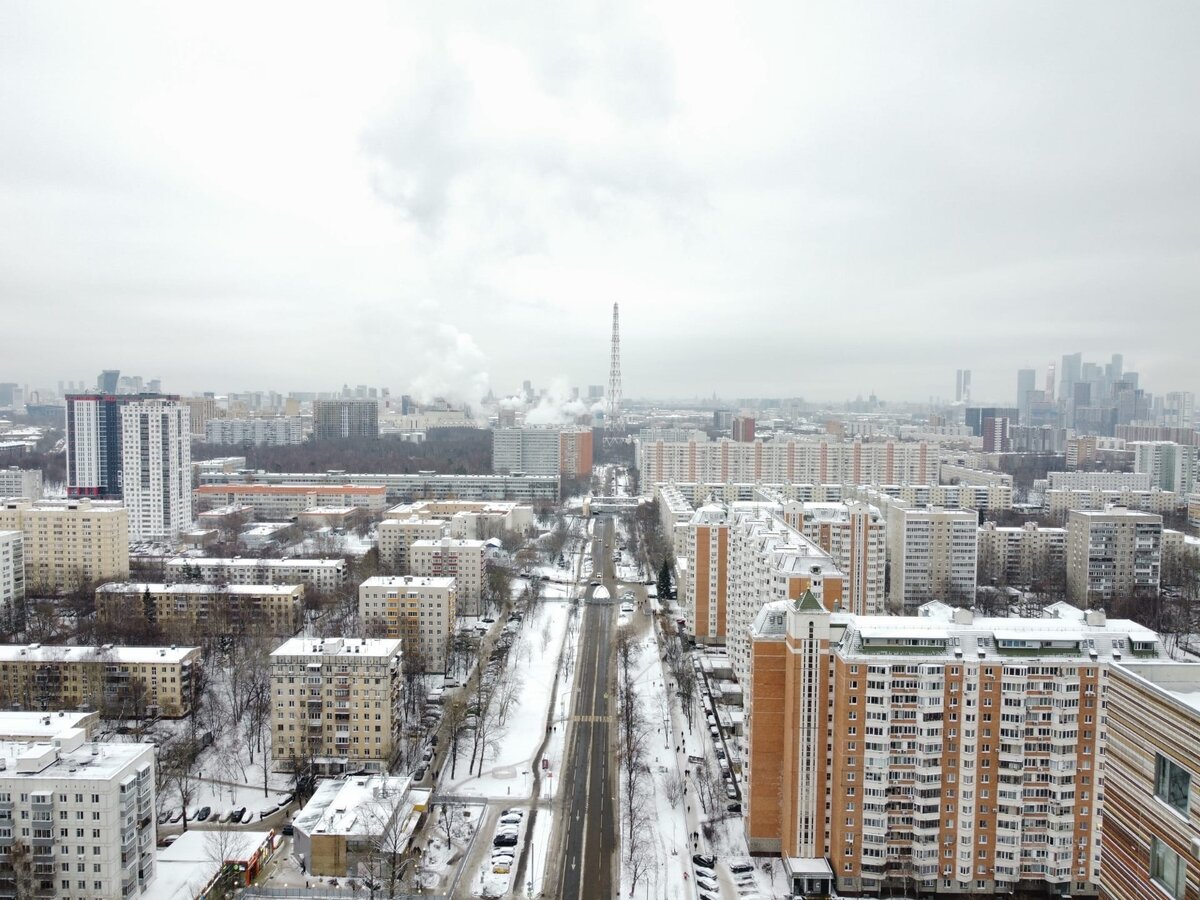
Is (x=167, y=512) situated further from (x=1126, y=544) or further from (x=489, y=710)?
(x=1126, y=544)

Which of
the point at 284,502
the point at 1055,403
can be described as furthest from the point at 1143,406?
the point at 284,502

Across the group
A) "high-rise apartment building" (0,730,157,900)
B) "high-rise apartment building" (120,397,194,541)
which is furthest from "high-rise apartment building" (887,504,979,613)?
"high-rise apartment building" (120,397,194,541)

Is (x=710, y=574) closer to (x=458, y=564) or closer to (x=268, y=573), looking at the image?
(x=458, y=564)

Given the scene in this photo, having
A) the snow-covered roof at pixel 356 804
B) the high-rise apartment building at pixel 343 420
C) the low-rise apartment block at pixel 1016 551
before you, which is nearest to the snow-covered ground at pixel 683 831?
the snow-covered roof at pixel 356 804

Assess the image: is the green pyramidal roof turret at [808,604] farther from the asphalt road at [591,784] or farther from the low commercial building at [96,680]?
the low commercial building at [96,680]

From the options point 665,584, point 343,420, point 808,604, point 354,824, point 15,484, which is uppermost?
point 343,420

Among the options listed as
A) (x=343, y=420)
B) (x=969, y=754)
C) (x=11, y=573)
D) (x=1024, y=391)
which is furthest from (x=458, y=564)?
(x=1024, y=391)

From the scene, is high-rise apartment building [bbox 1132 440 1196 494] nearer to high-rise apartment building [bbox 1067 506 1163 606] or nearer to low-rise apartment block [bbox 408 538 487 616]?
high-rise apartment building [bbox 1067 506 1163 606]
